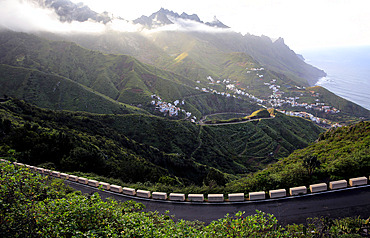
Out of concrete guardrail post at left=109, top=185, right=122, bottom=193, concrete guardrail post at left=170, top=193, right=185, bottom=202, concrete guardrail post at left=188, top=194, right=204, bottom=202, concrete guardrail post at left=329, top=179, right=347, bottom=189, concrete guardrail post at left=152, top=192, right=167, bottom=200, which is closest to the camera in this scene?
concrete guardrail post at left=329, top=179, right=347, bottom=189

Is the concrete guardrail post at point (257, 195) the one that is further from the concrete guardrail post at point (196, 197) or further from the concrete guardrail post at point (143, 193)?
the concrete guardrail post at point (143, 193)

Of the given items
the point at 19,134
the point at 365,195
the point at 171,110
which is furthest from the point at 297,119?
the point at 19,134

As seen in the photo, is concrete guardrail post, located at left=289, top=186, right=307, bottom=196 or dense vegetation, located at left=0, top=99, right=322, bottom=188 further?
dense vegetation, located at left=0, top=99, right=322, bottom=188

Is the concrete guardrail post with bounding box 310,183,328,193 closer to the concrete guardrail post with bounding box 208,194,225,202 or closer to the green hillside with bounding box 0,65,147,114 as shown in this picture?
the concrete guardrail post with bounding box 208,194,225,202

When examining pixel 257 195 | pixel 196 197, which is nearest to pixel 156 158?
pixel 196 197

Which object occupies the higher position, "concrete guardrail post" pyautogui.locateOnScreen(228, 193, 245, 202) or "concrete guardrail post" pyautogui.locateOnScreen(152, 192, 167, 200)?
"concrete guardrail post" pyautogui.locateOnScreen(228, 193, 245, 202)

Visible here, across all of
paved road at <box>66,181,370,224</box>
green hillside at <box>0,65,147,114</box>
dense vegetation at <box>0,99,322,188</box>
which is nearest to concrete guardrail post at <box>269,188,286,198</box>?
paved road at <box>66,181,370,224</box>

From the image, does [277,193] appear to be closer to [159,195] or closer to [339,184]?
[339,184]
